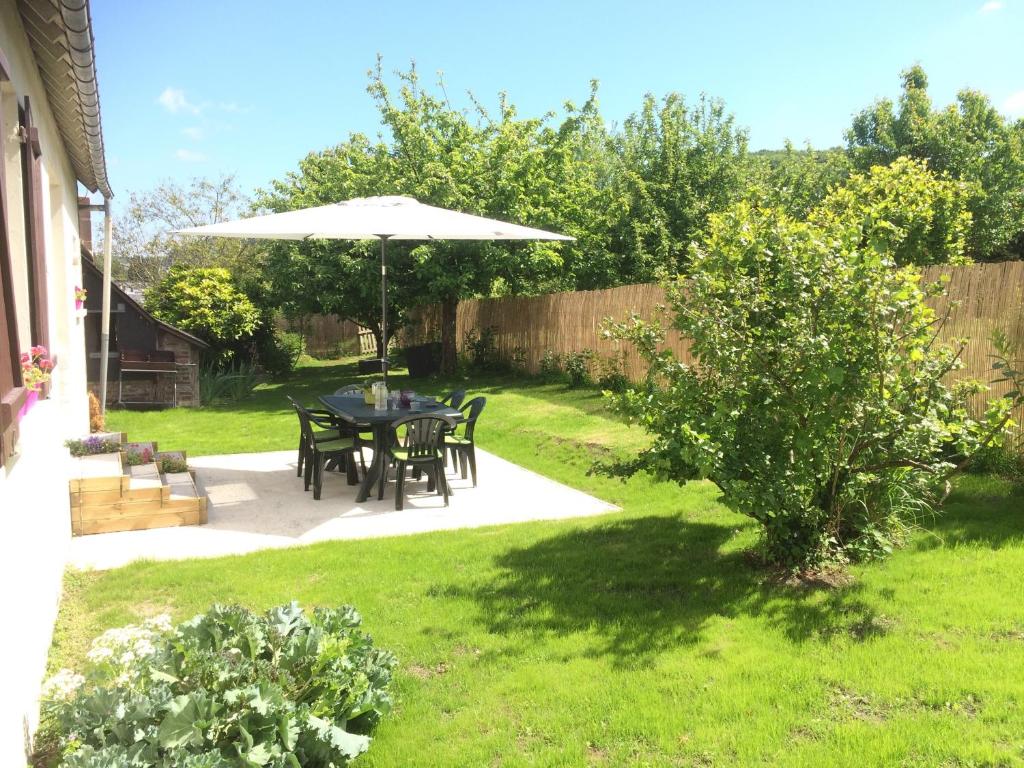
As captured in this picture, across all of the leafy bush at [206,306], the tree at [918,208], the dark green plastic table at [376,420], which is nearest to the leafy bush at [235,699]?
the dark green plastic table at [376,420]

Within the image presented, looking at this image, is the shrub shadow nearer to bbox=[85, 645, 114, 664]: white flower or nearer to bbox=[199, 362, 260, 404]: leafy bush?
bbox=[85, 645, 114, 664]: white flower

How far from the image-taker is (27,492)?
3.22 m

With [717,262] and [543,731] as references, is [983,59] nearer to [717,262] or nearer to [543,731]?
[717,262]

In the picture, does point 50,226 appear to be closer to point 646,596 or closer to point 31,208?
point 31,208

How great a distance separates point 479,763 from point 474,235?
5995 mm

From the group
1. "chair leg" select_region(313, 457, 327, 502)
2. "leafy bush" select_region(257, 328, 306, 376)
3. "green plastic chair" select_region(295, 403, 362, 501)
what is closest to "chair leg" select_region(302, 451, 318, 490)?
"green plastic chair" select_region(295, 403, 362, 501)

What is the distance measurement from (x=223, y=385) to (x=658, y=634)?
A: 43.0ft

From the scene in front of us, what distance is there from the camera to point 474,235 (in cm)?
796

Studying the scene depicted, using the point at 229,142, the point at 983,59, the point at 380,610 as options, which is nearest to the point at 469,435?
the point at 380,610

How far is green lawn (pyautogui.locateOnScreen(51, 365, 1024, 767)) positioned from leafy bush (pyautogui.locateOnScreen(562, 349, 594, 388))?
23.6 ft

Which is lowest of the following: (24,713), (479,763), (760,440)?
(479,763)

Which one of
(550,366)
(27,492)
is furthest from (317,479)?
(550,366)

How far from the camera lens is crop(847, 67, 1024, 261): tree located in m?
21.0

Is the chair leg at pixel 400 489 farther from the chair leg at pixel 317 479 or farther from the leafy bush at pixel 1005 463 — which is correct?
the leafy bush at pixel 1005 463
